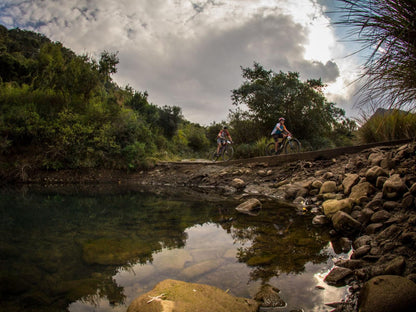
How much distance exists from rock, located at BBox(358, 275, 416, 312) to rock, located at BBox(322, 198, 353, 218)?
217 cm

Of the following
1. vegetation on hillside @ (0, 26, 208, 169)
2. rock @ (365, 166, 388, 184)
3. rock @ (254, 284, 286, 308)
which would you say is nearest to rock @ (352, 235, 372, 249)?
rock @ (254, 284, 286, 308)

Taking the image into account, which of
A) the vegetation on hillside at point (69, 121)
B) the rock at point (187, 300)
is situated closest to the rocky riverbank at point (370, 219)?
the rock at point (187, 300)

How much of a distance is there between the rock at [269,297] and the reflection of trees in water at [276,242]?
0.19 m

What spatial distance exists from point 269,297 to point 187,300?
622 mm

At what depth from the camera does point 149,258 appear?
2561mm

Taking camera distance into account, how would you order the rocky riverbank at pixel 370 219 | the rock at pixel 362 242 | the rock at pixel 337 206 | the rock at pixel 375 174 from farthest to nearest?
the rock at pixel 375 174 < the rock at pixel 337 206 < the rock at pixel 362 242 < the rocky riverbank at pixel 370 219

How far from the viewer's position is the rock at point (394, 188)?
3.16m

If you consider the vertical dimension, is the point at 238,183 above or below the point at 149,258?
above

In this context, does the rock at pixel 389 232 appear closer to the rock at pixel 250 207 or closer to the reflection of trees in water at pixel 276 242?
the reflection of trees in water at pixel 276 242

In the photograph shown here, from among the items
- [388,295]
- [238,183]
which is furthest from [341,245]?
[238,183]

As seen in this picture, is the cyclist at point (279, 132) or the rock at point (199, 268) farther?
the cyclist at point (279, 132)

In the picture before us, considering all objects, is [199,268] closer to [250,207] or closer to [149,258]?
[149,258]

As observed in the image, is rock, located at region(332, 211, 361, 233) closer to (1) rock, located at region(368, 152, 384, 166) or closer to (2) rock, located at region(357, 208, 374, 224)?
(2) rock, located at region(357, 208, 374, 224)

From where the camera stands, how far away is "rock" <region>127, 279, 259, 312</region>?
1.46 m
